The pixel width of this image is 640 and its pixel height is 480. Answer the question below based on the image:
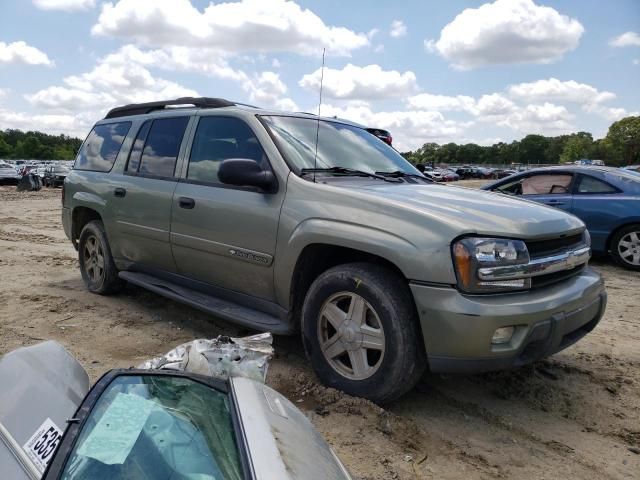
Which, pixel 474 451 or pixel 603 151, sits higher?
pixel 603 151

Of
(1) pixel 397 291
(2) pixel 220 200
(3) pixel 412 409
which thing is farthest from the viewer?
(2) pixel 220 200

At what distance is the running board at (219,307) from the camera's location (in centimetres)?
343

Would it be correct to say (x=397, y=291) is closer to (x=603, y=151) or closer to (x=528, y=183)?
(x=528, y=183)

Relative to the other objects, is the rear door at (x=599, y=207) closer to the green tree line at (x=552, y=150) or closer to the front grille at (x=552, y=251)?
the front grille at (x=552, y=251)

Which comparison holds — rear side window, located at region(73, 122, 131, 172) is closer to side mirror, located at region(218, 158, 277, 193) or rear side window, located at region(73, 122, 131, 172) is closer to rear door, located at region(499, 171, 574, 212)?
side mirror, located at region(218, 158, 277, 193)

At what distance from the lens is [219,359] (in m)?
2.39

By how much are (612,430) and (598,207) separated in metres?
5.22

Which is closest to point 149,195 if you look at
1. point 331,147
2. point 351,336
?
point 331,147

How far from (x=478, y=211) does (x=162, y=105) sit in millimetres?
3231

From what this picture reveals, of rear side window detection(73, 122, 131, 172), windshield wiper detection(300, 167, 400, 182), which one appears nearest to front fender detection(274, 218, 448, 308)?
windshield wiper detection(300, 167, 400, 182)

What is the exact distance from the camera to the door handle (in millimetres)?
3989

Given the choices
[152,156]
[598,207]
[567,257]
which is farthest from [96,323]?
[598,207]

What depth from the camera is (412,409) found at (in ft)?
10.3

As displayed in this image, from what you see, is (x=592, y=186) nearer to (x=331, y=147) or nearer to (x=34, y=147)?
(x=331, y=147)
